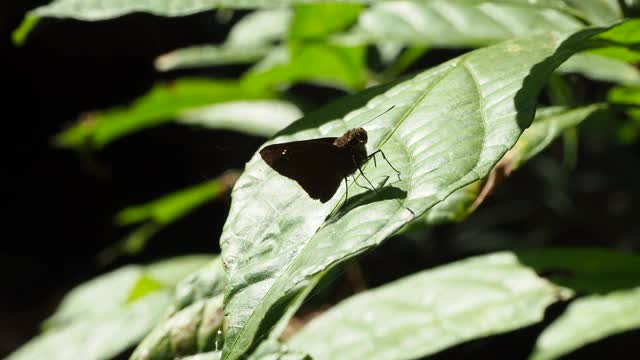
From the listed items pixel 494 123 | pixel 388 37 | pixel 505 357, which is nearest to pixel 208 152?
pixel 505 357

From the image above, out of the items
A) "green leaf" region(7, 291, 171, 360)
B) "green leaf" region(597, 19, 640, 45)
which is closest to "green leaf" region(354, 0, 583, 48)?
"green leaf" region(597, 19, 640, 45)

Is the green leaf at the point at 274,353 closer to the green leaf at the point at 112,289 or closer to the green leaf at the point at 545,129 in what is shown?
the green leaf at the point at 545,129

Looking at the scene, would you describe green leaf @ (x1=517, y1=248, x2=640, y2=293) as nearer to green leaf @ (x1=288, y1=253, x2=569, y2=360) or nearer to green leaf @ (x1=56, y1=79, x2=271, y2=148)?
green leaf @ (x1=288, y1=253, x2=569, y2=360)

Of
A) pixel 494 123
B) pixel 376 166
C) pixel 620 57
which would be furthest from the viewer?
pixel 620 57

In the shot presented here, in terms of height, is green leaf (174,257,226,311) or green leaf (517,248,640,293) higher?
green leaf (174,257,226,311)

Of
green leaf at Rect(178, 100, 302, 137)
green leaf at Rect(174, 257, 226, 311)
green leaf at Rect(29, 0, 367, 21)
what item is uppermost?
green leaf at Rect(29, 0, 367, 21)

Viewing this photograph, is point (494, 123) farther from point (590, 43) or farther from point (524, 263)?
point (524, 263)

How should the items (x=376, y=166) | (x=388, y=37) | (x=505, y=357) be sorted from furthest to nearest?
(x=505, y=357) → (x=388, y=37) → (x=376, y=166)

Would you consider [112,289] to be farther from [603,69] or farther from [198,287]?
[603,69]
